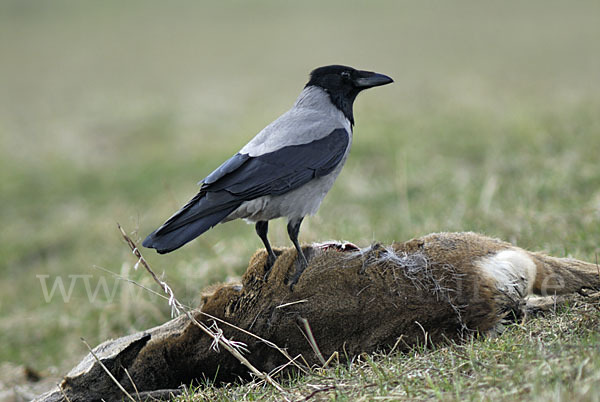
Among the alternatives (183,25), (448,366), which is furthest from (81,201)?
(183,25)

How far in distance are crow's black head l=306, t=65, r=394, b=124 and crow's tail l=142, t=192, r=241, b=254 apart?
122cm

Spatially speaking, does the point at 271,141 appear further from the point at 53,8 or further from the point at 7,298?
the point at 53,8

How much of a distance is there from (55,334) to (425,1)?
2430 centimetres

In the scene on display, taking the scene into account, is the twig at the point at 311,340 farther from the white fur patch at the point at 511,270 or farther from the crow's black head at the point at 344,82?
the crow's black head at the point at 344,82

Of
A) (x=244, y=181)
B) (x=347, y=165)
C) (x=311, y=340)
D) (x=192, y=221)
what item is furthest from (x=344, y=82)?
(x=347, y=165)

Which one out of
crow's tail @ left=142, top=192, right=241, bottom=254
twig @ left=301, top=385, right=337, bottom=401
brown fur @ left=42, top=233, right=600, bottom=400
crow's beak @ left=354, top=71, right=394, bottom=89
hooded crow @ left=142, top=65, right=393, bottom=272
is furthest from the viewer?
crow's beak @ left=354, top=71, right=394, bottom=89

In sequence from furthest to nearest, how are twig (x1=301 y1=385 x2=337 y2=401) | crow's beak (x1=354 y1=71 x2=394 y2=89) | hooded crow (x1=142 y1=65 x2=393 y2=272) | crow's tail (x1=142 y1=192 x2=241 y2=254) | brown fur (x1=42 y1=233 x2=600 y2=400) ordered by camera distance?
crow's beak (x1=354 y1=71 x2=394 y2=89), hooded crow (x1=142 y1=65 x2=393 y2=272), crow's tail (x1=142 y1=192 x2=241 y2=254), brown fur (x1=42 y1=233 x2=600 y2=400), twig (x1=301 y1=385 x2=337 y2=401)

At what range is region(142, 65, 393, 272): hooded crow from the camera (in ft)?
12.4

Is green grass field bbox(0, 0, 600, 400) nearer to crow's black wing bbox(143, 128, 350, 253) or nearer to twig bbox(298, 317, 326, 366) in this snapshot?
twig bbox(298, 317, 326, 366)

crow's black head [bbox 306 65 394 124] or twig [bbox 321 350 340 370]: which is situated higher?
crow's black head [bbox 306 65 394 124]

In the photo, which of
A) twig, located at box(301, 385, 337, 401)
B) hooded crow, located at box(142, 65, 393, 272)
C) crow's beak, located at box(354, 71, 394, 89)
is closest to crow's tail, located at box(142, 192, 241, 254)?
hooded crow, located at box(142, 65, 393, 272)

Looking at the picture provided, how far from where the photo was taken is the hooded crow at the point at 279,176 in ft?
12.4

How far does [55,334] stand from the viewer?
245 inches

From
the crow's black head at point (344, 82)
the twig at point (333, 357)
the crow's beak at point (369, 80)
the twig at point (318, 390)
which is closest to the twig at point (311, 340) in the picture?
the twig at point (333, 357)
